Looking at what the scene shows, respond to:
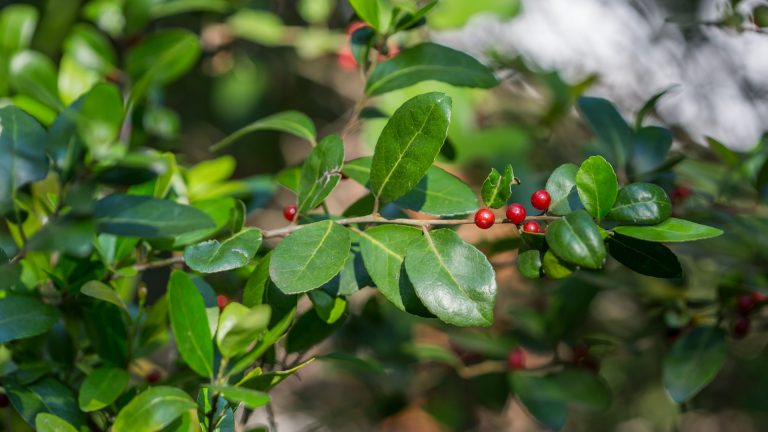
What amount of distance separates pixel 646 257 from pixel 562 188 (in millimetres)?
97

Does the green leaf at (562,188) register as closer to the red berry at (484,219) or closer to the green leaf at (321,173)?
the red berry at (484,219)

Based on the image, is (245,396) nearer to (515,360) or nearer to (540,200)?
(540,200)

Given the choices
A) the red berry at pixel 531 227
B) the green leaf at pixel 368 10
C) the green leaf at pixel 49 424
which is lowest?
the green leaf at pixel 49 424

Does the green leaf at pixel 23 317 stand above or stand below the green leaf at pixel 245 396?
below

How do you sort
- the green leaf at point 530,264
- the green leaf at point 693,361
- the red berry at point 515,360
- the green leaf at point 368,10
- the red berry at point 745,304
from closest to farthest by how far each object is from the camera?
the green leaf at point 530,264 → the green leaf at point 368,10 → the green leaf at point 693,361 → the red berry at point 745,304 → the red berry at point 515,360

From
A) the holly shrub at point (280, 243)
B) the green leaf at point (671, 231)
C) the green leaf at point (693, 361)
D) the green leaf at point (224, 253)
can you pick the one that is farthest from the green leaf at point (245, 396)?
the green leaf at point (693, 361)

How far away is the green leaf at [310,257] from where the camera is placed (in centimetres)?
64

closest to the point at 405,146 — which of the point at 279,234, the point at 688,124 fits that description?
the point at 279,234

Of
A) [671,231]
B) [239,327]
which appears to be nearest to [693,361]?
[671,231]

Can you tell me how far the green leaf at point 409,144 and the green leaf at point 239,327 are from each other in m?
0.17

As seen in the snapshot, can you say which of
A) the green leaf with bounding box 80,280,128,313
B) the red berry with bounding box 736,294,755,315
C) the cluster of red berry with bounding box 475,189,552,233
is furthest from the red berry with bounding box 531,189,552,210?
the red berry with bounding box 736,294,755,315

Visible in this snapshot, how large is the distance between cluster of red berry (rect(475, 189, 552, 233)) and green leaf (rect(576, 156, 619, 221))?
4cm

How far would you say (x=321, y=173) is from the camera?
74 cm

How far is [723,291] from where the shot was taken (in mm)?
1092
